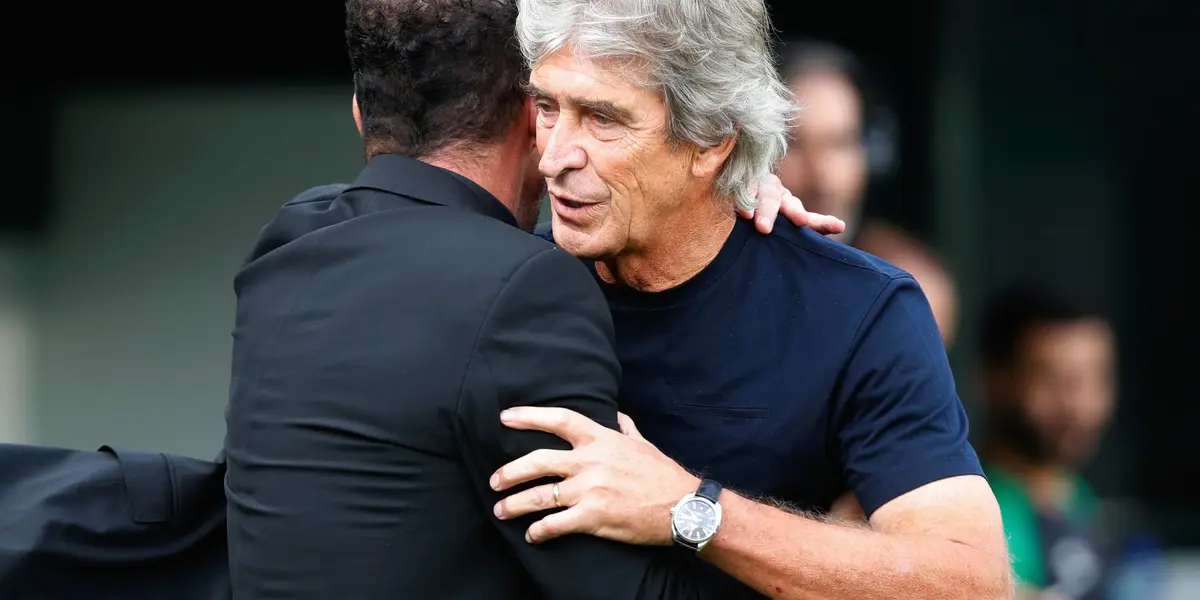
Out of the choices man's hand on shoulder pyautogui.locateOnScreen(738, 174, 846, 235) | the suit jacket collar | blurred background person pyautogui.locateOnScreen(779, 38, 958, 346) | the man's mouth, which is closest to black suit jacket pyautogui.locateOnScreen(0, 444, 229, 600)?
the suit jacket collar

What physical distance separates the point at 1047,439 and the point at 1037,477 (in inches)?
4.6

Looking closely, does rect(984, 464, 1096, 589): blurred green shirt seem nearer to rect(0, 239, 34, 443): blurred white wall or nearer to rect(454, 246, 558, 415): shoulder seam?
rect(454, 246, 558, 415): shoulder seam

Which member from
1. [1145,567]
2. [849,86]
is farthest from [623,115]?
[1145,567]

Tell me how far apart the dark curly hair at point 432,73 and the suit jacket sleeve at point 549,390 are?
0.31 metres

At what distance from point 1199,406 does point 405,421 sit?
4264mm

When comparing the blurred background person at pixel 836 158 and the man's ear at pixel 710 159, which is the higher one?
the man's ear at pixel 710 159

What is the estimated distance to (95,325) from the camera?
5.29m

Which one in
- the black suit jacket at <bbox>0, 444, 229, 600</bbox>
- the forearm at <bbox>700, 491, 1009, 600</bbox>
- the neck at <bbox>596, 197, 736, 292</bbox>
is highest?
the neck at <bbox>596, 197, 736, 292</bbox>

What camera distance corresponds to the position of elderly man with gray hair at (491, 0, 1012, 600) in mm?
2059

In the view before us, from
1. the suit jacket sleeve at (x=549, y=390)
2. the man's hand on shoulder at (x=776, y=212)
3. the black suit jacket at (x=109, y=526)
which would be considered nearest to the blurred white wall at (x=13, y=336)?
the black suit jacket at (x=109, y=526)

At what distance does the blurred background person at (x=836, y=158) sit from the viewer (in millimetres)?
3438

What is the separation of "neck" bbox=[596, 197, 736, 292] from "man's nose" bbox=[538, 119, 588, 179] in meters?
0.20

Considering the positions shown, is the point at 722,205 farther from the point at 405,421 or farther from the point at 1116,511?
the point at 1116,511

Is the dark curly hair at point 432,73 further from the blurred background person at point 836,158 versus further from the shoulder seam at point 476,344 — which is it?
the blurred background person at point 836,158
